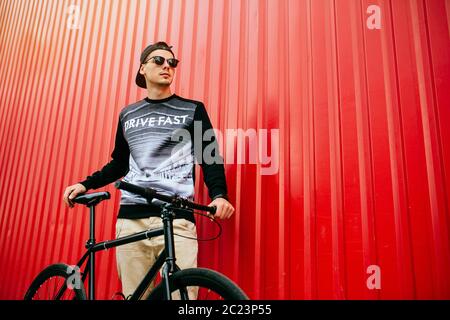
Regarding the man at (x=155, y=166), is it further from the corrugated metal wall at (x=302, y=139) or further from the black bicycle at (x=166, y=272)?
the corrugated metal wall at (x=302, y=139)

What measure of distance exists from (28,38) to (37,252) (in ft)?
8.83

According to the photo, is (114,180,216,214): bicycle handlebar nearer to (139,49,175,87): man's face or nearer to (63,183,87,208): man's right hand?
(63,183,87,208): man's right hand

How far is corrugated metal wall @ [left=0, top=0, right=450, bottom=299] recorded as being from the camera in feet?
7.22

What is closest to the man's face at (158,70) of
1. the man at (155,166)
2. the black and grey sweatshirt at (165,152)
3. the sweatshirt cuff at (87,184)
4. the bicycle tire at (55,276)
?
the man at (155,166)

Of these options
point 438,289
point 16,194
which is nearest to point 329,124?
point 438,289

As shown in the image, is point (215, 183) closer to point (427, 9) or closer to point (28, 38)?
point (427, 9)

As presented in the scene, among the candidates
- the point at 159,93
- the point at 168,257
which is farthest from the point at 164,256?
the point at 159,93

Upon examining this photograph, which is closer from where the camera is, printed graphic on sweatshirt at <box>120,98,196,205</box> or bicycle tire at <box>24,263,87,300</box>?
bicycle tire at <box>24,263,87,300</box>

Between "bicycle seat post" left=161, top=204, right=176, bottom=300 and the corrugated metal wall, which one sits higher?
the corrugated metal wall

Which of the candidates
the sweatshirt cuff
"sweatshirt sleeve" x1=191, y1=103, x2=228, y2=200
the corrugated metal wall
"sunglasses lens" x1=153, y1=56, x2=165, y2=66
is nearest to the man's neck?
"sunglasses lens" x1=153, y1=56, x2=165, y2=66

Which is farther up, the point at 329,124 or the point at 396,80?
the point at 396,80

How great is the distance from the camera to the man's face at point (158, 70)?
245 centimetres

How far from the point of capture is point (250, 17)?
119 inches

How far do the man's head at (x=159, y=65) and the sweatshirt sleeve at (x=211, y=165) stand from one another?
0.32 metres
